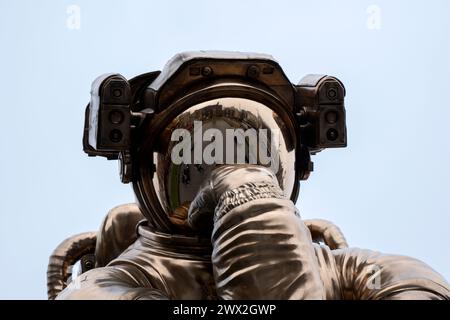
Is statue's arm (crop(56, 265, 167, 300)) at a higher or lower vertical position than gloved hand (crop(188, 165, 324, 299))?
lower

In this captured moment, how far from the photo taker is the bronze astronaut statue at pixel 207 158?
0.85 meters

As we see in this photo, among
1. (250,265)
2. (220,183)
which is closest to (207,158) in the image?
(220,183)

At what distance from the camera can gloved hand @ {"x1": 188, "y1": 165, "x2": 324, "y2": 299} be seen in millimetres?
745

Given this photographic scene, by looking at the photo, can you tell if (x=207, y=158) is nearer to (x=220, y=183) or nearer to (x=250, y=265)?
(x=220, y=183)

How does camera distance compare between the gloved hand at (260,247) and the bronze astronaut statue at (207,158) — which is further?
the bronze astronaut statue at (207,158)

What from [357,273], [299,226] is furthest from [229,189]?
[357,273]

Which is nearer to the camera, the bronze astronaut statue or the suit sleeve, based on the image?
the suit sleeve

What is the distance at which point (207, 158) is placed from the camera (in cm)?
88

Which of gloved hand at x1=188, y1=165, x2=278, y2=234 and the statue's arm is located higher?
gloved hand at x1=188, y1=165, x2=278, y2=234

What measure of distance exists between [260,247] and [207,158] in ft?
0.49

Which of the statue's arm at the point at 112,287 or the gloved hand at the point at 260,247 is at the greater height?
the gloved hand at the point at 260,247

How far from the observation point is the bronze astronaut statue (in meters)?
0.85

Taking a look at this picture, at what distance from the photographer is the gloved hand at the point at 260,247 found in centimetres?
75
